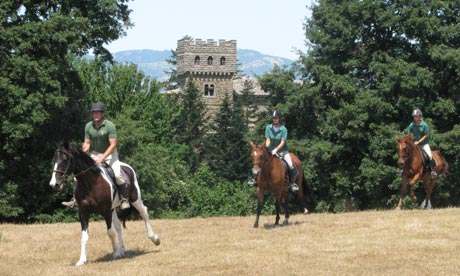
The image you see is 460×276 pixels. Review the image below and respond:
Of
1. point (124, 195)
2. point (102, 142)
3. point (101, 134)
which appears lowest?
point (124, 195)

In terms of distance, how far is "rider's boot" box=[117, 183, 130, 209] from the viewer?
1697cm

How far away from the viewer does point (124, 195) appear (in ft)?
56.1

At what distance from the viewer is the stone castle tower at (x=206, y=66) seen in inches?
5778

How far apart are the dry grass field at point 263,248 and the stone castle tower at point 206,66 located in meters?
124

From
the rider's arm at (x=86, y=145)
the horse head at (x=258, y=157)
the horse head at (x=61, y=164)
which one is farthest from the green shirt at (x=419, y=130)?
the horse head at (x=61, y=164)

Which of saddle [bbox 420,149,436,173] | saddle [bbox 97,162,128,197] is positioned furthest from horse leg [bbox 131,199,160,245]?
saddle [bbox 420,149,436,173]

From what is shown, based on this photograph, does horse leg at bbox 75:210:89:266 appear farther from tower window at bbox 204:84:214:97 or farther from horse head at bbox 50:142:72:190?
tower window at bbox 204:84:214:97

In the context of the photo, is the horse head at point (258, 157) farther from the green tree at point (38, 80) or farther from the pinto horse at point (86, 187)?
the green tree at point (38, 80)

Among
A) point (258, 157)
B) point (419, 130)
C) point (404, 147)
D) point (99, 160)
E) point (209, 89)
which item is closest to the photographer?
point (99, 160)

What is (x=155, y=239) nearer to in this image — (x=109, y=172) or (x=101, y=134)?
(x=109, y=172)

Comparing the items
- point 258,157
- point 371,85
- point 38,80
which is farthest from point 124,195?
point 371,85

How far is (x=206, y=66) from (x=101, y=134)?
5203 inches

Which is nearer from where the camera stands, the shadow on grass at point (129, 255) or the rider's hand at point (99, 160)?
the rider's hand at point (99, 160)

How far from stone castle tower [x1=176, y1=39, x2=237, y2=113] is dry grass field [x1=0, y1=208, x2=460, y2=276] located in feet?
406
